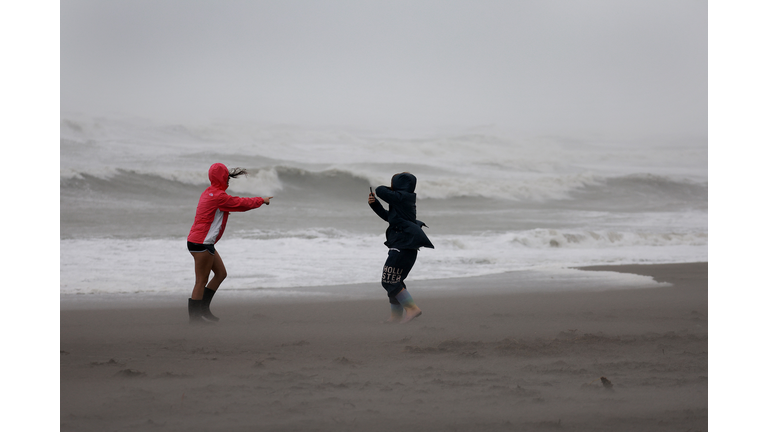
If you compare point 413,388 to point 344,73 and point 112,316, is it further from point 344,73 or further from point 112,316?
point 344,73

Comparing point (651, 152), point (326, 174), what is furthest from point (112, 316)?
point (651, 152)

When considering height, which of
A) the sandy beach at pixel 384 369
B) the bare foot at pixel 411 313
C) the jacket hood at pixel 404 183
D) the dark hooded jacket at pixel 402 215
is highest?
the jacket hood at pixel 404 183

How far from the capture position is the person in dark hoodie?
355 centimetres

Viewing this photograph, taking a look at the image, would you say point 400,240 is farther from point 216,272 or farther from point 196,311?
point 196,311

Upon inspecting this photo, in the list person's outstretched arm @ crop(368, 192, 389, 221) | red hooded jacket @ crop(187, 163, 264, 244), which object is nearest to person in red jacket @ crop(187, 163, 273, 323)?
red hooded jacket @ crop(187, 163, 264, 244)

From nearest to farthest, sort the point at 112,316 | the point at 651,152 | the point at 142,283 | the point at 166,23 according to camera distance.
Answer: the point at 112,316, the point at 142,283, the point at 166,23, the point at 651,152

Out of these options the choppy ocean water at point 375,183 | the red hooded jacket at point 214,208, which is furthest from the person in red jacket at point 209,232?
the choppy ocean water at point 375,183

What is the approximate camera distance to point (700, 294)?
4.81 metres

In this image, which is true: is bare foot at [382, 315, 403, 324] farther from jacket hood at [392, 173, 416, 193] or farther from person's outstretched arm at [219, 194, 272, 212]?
person's outstretched arm at [219, 194, 272, 212]

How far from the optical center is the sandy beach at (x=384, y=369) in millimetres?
2166

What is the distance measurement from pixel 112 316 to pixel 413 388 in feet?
7.90

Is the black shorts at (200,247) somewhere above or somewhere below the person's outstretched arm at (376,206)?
below

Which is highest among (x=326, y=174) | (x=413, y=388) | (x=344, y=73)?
(x=344, y=73)

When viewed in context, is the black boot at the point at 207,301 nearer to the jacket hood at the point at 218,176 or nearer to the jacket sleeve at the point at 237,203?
the jacket sleeve at the point at 237,203
